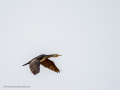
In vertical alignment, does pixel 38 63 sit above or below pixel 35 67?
above

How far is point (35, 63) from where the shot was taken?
1118 cm

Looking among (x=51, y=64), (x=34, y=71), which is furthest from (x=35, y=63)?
(x=51, y=64)

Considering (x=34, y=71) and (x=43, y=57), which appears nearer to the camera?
(x=34, y=71)

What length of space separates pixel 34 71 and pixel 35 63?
0.89 m

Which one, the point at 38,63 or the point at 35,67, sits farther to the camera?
the point at 38,63

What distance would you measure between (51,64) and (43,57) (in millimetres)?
1551

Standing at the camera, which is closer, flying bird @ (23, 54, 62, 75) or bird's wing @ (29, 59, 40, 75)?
bird's wing @ (29, 59, 40, 75)

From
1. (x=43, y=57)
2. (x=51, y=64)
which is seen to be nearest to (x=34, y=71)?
(x=43, y=57)

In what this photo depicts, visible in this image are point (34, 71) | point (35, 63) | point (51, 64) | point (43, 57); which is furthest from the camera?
point (51, 64)

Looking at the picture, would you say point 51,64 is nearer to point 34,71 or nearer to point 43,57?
point 43,57

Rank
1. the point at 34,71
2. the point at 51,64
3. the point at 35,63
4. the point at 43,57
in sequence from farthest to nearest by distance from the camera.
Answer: the point at 51,64
the point at 43,57
the point at 35,63
the point at 34,71

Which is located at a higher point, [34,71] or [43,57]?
[43,57]

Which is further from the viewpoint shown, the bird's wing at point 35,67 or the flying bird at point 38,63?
the flying bird at point 38,63

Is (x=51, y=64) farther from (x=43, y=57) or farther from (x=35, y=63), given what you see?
(x=35, y=63)
